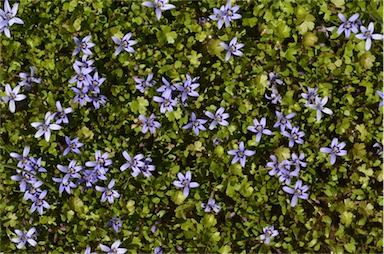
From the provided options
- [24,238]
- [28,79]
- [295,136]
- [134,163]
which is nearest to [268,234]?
[295,136]

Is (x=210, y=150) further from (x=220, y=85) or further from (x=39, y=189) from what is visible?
(x=39, y=189)

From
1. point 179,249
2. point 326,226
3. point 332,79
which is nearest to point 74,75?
point 179,249

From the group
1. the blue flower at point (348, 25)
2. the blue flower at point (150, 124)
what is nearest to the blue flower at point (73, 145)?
the blue flower at point (150, 124)

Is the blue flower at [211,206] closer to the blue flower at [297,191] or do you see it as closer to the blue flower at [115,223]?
the blue flower at [297,191]

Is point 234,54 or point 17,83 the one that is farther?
point 17,83

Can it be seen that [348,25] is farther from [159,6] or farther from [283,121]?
[159,6]

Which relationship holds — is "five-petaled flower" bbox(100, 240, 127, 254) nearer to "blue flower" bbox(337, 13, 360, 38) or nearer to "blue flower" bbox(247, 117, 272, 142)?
"blue flower" bbox(247, 117, 272, 142)
